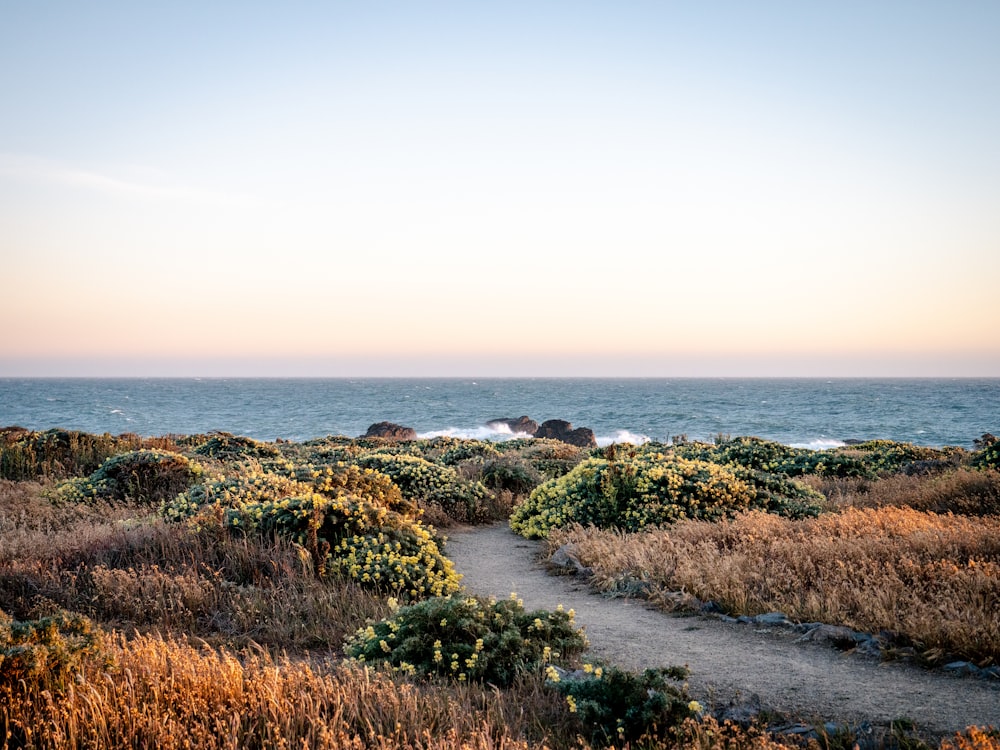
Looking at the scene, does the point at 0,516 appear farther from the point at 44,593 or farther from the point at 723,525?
Result: the point at 723,525

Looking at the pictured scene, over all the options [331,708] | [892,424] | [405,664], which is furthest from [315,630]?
Answer: [892,424]

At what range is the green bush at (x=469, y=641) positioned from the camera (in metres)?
5.61

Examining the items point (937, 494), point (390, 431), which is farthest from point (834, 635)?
point (390, 431)

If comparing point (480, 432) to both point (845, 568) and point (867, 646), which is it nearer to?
point (845, 568)

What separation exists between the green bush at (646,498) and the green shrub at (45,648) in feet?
27.4

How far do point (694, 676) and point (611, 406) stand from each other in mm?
90783

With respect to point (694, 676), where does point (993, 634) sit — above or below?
above

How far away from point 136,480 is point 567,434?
35046 mm

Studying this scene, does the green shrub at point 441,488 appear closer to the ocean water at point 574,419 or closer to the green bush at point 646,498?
the green bush at point 646,498

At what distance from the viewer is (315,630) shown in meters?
6.91

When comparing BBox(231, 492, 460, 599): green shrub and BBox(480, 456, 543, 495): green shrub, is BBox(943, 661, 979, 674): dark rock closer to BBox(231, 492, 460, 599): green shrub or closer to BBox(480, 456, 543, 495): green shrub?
BBox(231, 492, 460, 599): green shrub

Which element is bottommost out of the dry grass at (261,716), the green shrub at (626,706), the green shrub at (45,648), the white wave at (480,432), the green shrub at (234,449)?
the white wave at (480,432)

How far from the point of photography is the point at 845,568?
25.5 ft

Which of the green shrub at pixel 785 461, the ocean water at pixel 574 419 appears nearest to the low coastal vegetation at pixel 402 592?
the green shrub at pixel 785 461
